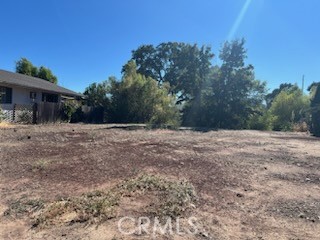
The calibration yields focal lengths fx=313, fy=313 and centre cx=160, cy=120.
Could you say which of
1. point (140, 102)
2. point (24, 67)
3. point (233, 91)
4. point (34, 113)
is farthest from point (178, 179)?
point (24, 67)

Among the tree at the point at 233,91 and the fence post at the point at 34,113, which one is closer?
the fence post at the point at 34,113

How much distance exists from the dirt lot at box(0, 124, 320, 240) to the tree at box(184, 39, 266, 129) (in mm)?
17818

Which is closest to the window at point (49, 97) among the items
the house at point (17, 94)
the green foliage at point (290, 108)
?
the house at point (17, 94)

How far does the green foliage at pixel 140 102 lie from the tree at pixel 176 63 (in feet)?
39.0

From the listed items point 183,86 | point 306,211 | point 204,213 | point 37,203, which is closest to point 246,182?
point 306,211

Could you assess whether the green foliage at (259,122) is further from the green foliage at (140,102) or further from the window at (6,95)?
the window at (6,95)

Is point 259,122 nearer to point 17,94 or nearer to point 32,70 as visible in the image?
point 17,94

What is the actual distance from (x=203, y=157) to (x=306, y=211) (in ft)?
13.6

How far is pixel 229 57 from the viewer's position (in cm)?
2688

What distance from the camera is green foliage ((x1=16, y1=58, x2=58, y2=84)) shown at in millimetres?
34875

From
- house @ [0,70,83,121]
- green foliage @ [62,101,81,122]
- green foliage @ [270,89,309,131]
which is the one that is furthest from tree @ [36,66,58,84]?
green foliage @ [270,89,309,131]

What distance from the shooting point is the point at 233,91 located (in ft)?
87.2

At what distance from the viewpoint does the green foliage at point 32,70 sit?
1373 inches

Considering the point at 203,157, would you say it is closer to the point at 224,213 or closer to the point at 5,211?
the point at 224,213
